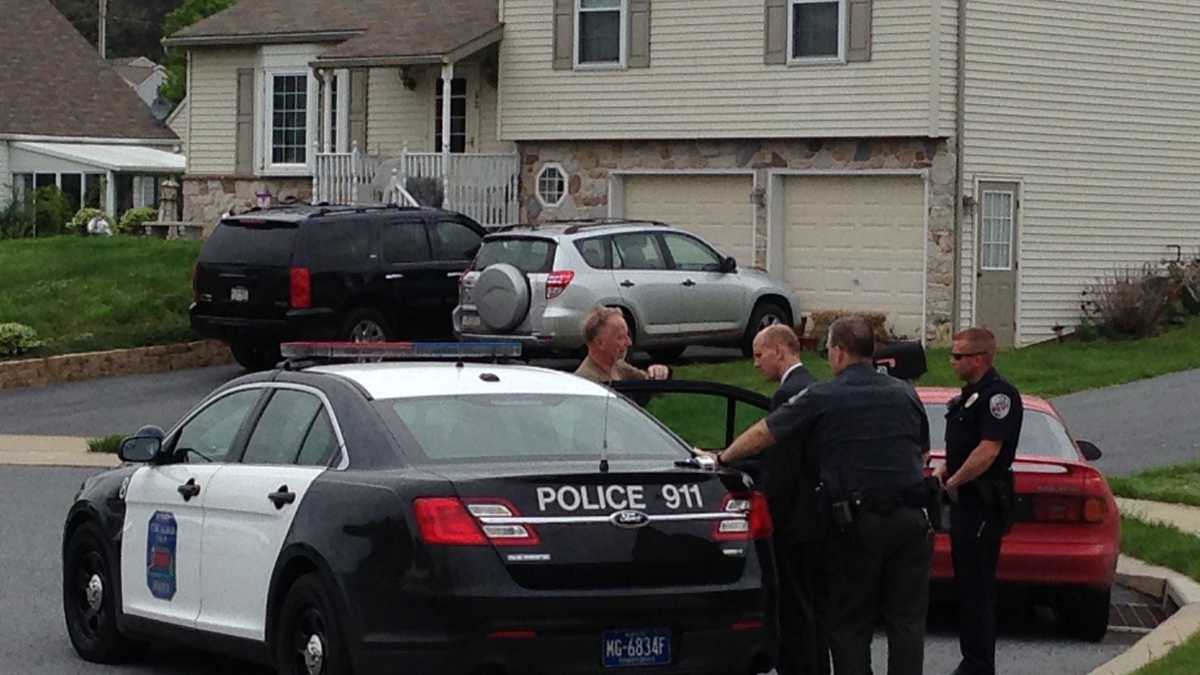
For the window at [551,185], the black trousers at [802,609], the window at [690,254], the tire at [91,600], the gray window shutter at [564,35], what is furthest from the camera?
the window at [551,185]

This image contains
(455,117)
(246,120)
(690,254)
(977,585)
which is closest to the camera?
(977,585)

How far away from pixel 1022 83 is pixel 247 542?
69.0 feet

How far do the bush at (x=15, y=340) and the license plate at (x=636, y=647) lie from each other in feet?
63.2

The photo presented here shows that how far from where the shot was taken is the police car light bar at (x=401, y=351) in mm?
10742

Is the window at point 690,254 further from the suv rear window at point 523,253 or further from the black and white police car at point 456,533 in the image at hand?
the black and white police car at point 456,533

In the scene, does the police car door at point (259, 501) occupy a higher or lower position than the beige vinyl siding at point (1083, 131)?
lower

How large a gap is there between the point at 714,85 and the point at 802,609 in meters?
20.5

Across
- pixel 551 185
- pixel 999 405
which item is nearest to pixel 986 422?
pixel 999 405

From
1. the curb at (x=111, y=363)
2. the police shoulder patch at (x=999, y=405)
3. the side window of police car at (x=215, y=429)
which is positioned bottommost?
the curb at (x=111, y=363)

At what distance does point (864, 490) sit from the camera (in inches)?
384

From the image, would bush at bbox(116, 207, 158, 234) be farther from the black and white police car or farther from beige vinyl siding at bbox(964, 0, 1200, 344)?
the black and white police car

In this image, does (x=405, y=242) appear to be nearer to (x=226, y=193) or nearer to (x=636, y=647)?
(x=226, y=193)

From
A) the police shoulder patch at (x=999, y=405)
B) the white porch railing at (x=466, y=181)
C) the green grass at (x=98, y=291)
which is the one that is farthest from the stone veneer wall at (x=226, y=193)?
the police shoulder patch at (x=999, y=405)

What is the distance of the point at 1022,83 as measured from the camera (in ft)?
96.2
